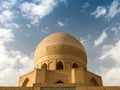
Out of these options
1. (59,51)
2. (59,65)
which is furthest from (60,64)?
(59,51)

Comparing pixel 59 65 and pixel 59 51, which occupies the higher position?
pixel 59 51

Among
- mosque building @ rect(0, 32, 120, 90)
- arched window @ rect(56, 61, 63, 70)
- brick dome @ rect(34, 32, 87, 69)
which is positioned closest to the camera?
mosque building @ rect(0, 32, 120, 90)

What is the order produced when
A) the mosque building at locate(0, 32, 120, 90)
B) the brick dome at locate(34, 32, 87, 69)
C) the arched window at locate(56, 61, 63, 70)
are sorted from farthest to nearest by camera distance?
1. the brick dome at locate(34, 32, 87, 69)
2. the arched window at locate(56, 61, 63, 70)
3. the mosque building at locate(0, 32, 120, 90)

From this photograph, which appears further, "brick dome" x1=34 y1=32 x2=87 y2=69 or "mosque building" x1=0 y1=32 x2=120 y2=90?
"brick dome" x1=34 y1=32 x2=87 y2=69

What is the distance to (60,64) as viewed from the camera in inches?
584

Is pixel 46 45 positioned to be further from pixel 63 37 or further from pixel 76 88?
pixel 76 88

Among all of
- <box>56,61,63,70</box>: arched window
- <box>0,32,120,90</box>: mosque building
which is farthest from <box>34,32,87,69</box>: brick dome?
<box>56,61,63,70</box>: arched window

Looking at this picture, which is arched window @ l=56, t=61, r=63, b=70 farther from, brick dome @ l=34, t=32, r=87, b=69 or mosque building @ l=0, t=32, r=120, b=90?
brick dome @ l=34, t=32, r=87, b=69

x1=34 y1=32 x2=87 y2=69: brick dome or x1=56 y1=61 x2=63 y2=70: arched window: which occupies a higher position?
x1=34 y1=32 x2=87 y2=69: brick dome

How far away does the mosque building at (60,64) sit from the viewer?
42.7ft

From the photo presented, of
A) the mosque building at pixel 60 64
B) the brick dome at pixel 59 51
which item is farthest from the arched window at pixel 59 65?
the brick dome at pixel 59 51

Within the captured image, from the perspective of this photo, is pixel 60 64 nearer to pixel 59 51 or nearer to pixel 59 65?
pixel 59 65

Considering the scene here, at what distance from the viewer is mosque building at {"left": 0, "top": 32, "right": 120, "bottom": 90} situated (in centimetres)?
1300

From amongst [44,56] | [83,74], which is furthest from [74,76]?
[44,56]
